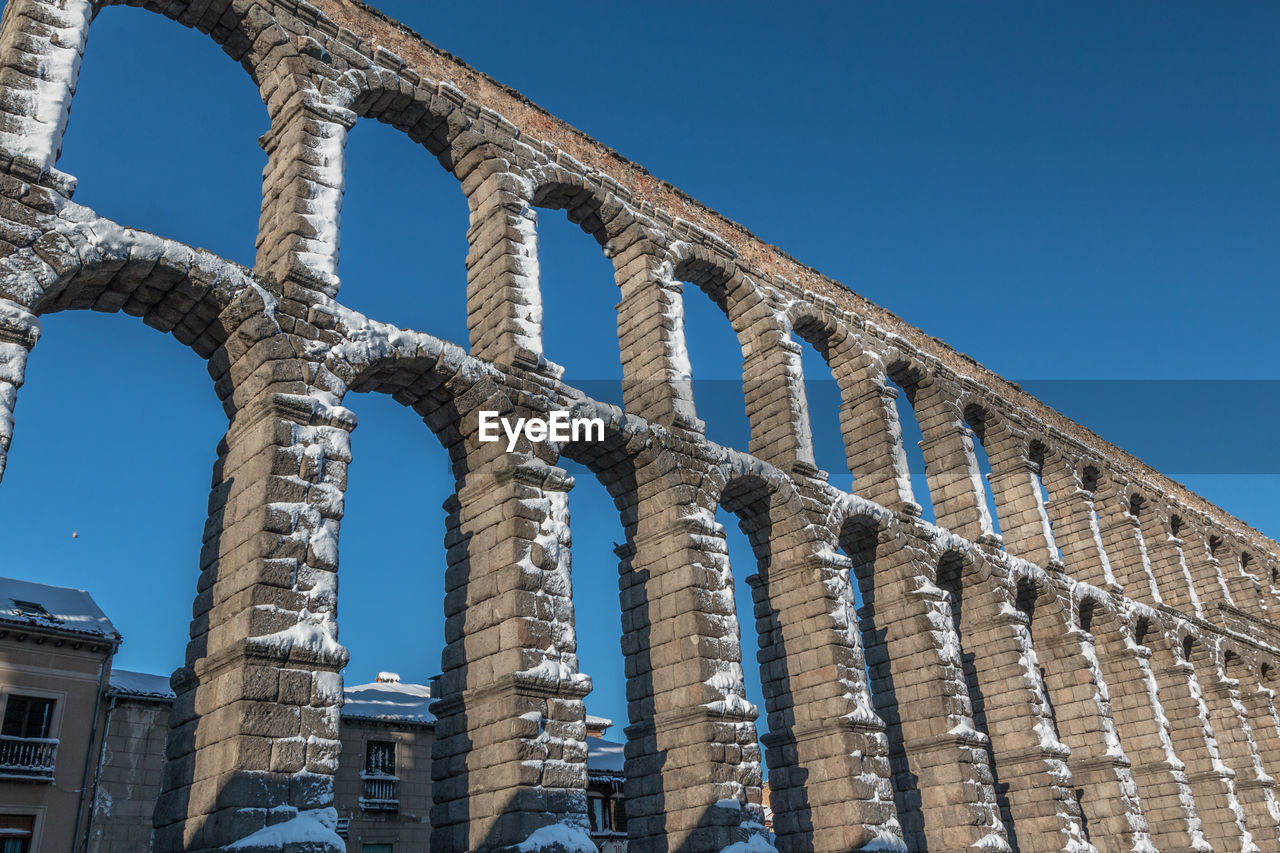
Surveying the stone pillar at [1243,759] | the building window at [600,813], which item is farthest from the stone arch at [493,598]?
the stone pillar at [1243,759]

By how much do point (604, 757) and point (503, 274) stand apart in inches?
839

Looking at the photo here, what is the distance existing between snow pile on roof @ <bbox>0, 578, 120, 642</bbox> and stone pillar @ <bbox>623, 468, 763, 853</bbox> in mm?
13897

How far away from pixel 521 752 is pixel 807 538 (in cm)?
699

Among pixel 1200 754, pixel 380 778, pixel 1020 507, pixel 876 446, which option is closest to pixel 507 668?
pixel 876 446

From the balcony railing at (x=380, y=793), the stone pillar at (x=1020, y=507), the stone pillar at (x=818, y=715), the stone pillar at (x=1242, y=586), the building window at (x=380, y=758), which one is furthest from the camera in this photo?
the stone pillar at (x=1242, y=586)

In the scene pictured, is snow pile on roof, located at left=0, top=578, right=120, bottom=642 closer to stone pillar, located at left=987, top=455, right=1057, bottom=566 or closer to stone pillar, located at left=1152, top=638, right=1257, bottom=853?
stone pillar, located at left=987, top=455, right=1057, bottom=566

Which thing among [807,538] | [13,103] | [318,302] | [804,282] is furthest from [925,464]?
[13,103]

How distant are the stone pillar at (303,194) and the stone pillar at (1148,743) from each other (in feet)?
59.5

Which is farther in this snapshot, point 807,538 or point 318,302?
point 807,538

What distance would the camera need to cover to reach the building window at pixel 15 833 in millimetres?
19688

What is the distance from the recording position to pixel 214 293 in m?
11.2

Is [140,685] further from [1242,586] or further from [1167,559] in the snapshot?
[1242,586]

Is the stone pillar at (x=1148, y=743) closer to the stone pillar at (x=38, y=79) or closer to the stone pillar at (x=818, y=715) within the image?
the stone pillar at (x=818, y=715)

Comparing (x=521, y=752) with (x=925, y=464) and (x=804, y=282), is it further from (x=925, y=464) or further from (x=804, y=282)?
(x=925, y=464)
